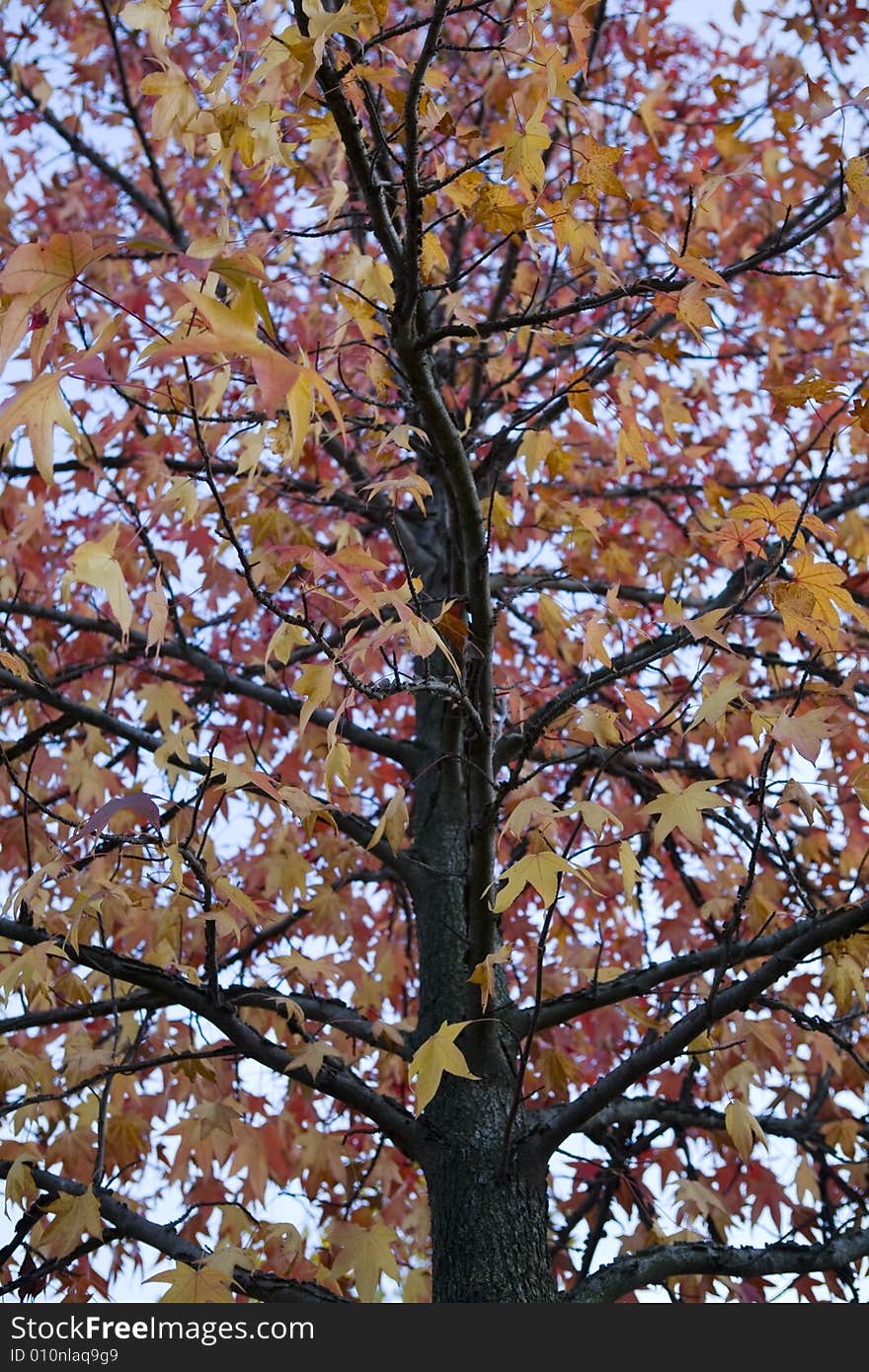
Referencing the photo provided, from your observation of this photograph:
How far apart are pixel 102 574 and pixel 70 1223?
1.58 metres

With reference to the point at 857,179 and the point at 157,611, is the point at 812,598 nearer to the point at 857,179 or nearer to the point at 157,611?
the point at 857,179

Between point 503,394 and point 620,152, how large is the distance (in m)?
1.73

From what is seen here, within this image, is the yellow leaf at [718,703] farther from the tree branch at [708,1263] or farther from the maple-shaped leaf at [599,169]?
the tree branch at [708,1263]

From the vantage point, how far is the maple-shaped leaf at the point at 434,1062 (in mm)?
2096

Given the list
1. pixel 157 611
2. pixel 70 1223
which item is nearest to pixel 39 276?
pixel 157 611

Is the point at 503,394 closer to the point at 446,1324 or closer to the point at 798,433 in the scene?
the point at 798,433

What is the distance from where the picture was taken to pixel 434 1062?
212 cm

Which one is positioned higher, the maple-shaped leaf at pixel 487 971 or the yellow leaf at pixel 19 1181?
the maple-shaped leaf at pixel 487 971

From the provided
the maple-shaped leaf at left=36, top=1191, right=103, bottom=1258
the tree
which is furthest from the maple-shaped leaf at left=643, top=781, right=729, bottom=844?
the maple-shaped leaf at left=36, top=1191, right=103, bottom=1258

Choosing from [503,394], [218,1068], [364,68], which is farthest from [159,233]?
[218,1068]

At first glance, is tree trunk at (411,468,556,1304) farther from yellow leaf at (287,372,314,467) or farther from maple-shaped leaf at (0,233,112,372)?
maple-shaped leaf at (0,233,112,372)

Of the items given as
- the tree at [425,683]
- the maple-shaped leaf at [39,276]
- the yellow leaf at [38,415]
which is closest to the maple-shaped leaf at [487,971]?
the tree at [425,683]

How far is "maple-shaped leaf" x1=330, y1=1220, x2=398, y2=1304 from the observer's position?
98.7 inches

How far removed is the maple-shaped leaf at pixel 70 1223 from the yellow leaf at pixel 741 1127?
1.38 m
